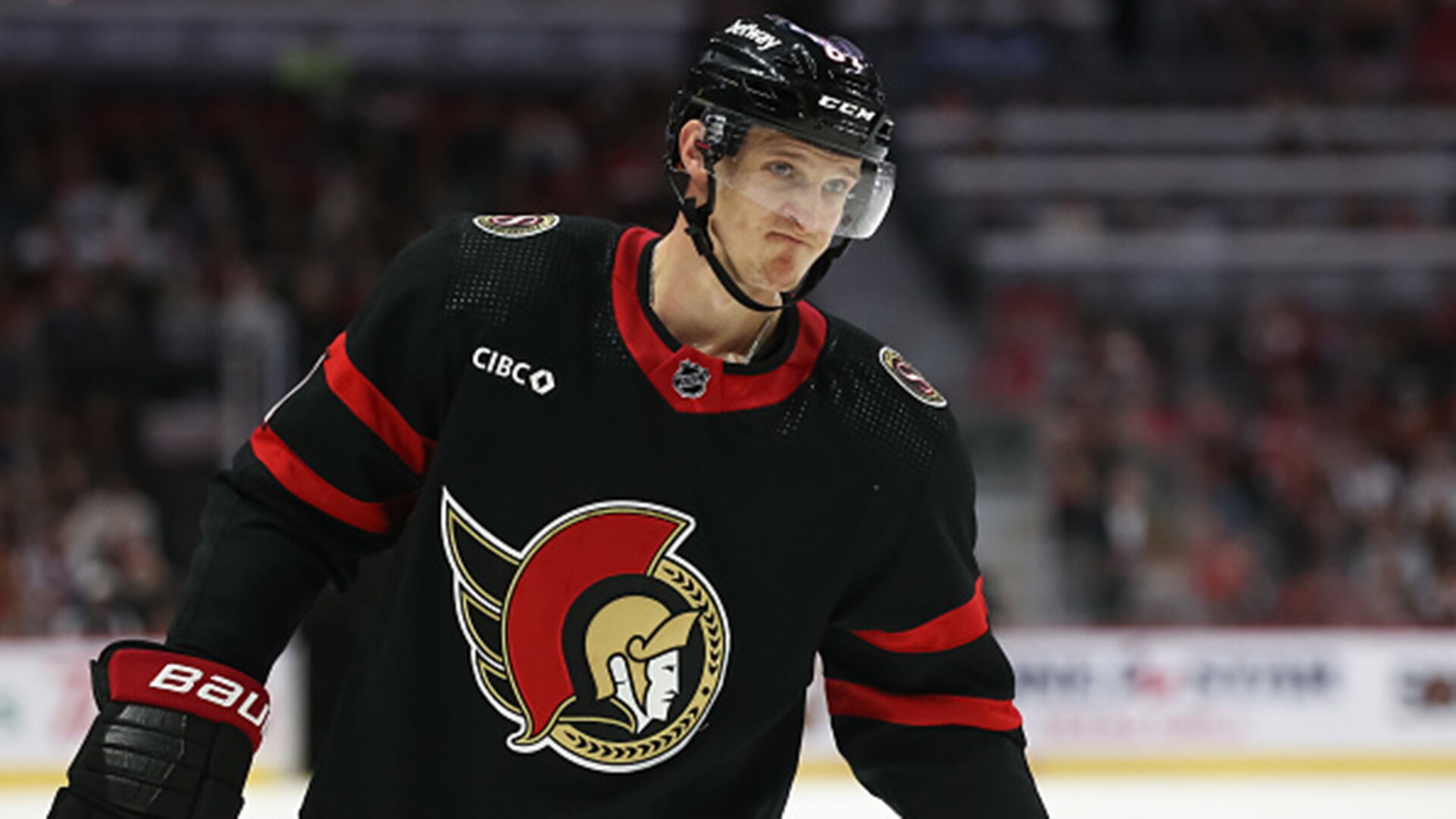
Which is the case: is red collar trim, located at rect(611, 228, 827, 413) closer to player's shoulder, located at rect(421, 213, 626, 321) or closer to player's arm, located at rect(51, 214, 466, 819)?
player's shoulder, located at rect(421, 213, 626, 321)

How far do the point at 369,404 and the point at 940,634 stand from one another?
617 millimetres

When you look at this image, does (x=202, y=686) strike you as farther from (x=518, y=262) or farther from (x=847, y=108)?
(x=847, y=108)

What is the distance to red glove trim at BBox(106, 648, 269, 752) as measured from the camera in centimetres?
170

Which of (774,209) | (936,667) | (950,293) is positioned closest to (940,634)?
(936,667)

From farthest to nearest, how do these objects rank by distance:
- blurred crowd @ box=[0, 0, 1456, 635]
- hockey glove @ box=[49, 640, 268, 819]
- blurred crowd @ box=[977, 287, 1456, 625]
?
blurred crowd @ box=[977, 287, 1456, 625] < blurred crowd @ box=[0, 0, 1456, 635] < hockey glove @ box=[49, 640, 268, 819]

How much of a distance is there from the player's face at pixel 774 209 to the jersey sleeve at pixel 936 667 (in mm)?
262

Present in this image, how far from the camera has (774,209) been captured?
5.89ft

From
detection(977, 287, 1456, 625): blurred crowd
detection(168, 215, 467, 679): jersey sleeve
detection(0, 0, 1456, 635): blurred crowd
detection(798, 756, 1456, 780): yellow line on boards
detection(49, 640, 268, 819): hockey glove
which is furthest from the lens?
detection(977, 287, 1456, 625): blurred crowd

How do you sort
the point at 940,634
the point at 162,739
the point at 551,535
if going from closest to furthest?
the point at 162,739 → the point at 551,535 → the point at 940,634

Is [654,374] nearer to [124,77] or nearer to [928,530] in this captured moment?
[928,530]

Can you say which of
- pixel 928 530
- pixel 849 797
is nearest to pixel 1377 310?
pixel 849 797

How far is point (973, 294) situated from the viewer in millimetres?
9234

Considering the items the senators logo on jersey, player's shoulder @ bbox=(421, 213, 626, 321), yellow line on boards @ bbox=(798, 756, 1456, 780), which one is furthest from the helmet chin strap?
yellow line on boards @ bbox=(798, 756, 1456, 780)

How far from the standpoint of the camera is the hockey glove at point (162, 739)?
1.65 metres
